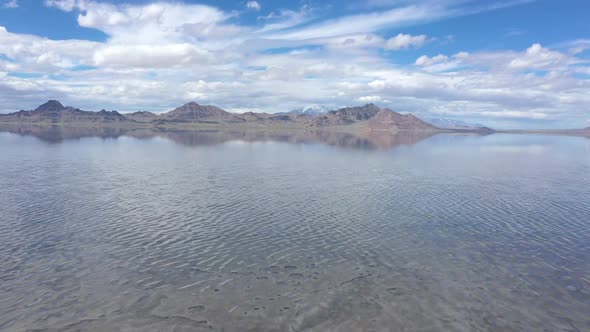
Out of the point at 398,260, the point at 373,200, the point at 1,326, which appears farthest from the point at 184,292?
the point at 373,200

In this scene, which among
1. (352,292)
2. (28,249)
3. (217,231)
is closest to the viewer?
(352,292)

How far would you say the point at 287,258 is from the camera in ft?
93.9

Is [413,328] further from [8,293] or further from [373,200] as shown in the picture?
[373,200]

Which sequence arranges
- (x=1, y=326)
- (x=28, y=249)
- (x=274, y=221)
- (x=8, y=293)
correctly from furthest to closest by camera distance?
1. (x=274, y=221)
2. (x=28, y=249)
3. (x=8, y=293)
4. (x=1, y=326)

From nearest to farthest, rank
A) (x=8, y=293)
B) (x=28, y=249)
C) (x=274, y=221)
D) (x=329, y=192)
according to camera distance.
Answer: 1. (x=8, y=293)
2. (x=28, y=249)
3. (x=274, y=221)
4. (x=329, y=192)

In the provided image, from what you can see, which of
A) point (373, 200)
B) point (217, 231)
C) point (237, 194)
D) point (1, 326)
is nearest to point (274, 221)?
point (217, 231)

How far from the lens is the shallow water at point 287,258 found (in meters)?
Answer: 20.7

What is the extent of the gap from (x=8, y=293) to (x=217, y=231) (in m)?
16.1

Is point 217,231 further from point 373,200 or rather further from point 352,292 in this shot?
point 373,200

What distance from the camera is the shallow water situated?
20.7 m

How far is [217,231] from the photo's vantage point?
112ft

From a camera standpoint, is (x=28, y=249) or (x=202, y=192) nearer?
(x=28, y=249)

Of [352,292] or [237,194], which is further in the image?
[237,194]

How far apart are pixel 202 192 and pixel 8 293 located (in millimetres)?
30234
